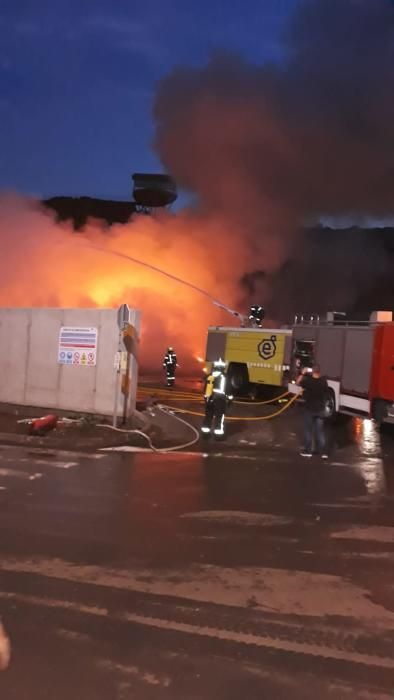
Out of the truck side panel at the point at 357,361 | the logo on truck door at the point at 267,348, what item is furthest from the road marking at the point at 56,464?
the logo on truck door at the point at 267,348

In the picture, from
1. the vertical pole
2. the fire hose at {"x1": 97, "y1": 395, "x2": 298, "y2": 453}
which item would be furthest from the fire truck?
the vertical pole

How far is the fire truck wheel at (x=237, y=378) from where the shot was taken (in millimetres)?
19031

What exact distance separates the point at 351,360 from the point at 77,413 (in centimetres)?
545

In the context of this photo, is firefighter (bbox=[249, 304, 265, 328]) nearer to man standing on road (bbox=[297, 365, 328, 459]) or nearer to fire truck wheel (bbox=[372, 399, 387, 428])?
fire truck wheel (bbox=[372, 399, 387, 428])

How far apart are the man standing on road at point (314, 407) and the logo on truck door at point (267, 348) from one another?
22.6 feet

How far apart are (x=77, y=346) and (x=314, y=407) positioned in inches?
186

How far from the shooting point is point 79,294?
79.6 feet

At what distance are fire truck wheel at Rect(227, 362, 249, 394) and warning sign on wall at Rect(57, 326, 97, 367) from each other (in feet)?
23.3

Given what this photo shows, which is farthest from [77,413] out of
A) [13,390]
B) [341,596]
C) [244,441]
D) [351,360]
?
[341,596]

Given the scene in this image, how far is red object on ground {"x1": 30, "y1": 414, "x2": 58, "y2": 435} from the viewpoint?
11023 mm

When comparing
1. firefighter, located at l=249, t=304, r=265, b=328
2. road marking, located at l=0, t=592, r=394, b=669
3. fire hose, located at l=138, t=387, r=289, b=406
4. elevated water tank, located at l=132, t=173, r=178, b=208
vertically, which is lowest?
road marking, located at l=0, t=592, r=394, b=669

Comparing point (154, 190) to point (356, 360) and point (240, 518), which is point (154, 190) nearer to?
point (356, 360)

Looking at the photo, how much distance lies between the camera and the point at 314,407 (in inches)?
407

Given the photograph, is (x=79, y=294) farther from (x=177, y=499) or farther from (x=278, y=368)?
(x=177, y=499)
